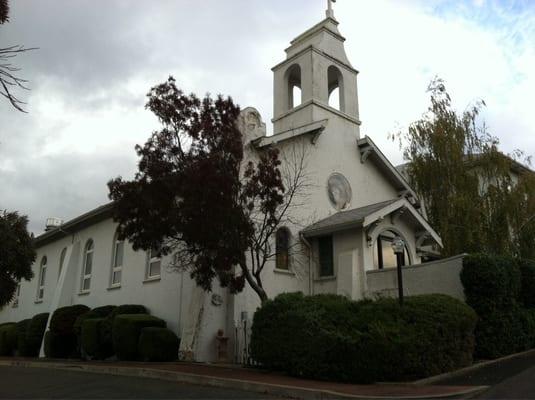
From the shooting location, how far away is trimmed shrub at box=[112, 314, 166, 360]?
54.8 feet

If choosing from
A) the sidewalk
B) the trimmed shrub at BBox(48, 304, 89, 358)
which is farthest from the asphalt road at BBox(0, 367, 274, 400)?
the trimmed shrub at BBox(48, 304, 89, 358)

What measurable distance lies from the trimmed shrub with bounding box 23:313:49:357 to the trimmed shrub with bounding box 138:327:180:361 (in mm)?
9451

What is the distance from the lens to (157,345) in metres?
16.2

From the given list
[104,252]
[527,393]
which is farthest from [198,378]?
[104,252]

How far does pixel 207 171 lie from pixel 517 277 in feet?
31.5

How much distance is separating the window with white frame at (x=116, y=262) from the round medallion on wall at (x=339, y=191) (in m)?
9.18

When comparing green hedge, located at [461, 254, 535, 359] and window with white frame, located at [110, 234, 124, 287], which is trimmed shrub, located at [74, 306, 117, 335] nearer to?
window with white frame, located at [110, 234, 124, 287]

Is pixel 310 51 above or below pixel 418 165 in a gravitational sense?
above

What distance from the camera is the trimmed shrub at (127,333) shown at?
16.7 m

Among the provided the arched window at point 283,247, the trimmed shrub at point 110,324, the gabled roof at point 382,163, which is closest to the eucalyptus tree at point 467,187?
the gabled roof at point 382,163

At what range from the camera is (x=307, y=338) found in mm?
11766

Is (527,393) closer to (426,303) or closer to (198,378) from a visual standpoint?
(426,303)

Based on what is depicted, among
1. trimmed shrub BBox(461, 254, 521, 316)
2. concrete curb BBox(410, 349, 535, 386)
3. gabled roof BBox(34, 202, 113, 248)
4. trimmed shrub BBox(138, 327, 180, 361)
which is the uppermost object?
gabled roof BBox(34, 202, 113, 248)

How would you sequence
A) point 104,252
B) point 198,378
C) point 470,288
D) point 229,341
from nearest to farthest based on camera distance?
point 198,378 < point 470,288 < point 229,341 < point 104,252
